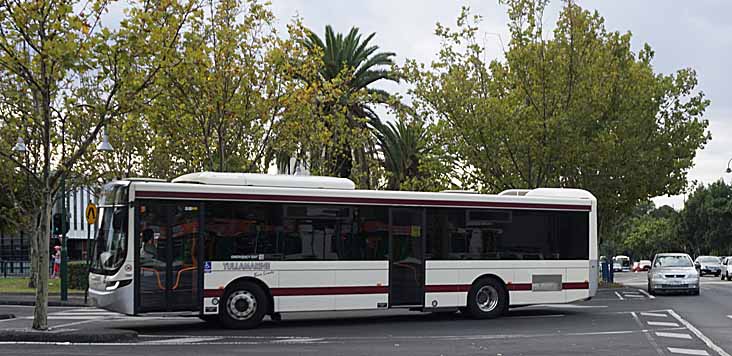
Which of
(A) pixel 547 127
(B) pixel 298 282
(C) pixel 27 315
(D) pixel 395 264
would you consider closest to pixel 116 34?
(B) pixel 298 282

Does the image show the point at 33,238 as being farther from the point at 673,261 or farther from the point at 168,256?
the point at 673,261

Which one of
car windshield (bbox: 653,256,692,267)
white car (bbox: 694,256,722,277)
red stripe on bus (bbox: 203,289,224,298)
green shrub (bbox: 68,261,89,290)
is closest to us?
red stripe on bus (bbox: 203,289,224,298)

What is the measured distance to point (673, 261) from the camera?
3478 cm

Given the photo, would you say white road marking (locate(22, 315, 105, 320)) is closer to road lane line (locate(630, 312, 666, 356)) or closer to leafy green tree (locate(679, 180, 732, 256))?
road lane line (locate(630, 312, 666, 356))

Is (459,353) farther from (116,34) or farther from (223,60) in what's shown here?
(223,60)

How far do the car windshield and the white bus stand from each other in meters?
12.1

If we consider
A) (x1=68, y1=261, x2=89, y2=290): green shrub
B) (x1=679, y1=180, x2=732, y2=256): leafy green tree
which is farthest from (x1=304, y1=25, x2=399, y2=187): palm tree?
(x1=679, y1=180, x2=732, y2=256): leafy green tree

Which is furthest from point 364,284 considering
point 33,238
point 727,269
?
point 727,269

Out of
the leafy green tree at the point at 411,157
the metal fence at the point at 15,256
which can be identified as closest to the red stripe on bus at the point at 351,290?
the leafy green tree at the point at 411,157

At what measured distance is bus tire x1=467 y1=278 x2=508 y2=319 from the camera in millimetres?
21922

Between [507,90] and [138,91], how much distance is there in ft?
71.4

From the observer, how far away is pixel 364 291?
20.4 metres

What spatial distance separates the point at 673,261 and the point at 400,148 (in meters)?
12.2

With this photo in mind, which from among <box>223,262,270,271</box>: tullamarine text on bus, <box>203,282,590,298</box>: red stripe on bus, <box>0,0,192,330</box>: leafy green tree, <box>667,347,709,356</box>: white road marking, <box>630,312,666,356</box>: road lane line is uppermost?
<box>0,0,192,330</box>: leafy green tree
